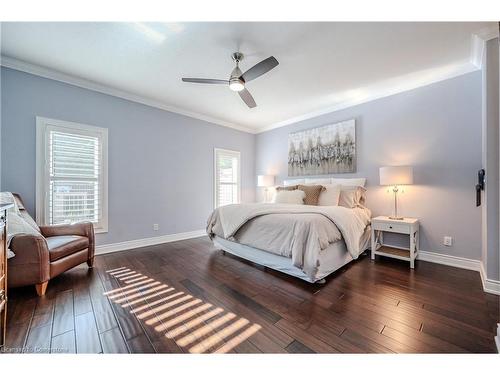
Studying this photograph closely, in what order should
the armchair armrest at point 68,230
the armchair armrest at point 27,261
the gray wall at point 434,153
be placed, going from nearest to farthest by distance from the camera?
1. the armchair armrest at point 27,261
2. the armchair armrest at point 68,230
3. the gray wall at point 434,153

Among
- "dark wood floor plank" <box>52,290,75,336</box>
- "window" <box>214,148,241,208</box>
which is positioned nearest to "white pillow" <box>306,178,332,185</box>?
"window" <box>214,148,241,208</box>

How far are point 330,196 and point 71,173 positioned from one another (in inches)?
153

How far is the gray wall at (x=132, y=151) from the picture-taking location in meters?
2.58

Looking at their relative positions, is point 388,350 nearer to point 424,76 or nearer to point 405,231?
point 405,231

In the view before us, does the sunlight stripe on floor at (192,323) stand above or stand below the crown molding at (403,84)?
below

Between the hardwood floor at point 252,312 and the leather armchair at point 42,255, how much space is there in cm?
18

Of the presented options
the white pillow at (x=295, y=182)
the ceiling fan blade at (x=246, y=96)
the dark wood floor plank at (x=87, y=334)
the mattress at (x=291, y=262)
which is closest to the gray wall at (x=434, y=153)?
the white pillow at (x=295, y=182)

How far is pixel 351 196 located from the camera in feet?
10.5

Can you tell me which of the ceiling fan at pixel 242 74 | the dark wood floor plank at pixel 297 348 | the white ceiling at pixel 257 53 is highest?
the white ceiling at pixel 257 53

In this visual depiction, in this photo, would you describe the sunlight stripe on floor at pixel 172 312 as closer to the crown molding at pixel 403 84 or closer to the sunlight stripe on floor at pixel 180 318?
the sunlight stripe on floor at pixel 180 318

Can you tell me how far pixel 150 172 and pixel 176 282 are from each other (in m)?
2.22

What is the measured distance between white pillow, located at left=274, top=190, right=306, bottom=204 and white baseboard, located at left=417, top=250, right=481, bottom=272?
1795 mm

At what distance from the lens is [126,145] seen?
3.44 metres

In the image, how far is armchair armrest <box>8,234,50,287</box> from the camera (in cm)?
182
